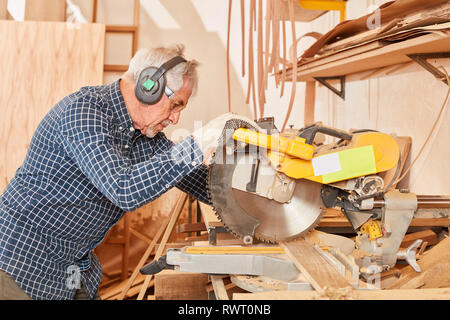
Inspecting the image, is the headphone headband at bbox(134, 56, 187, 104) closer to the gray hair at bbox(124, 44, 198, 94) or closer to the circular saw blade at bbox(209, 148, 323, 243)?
the gray hair at bbox(124, 44, 198, 94)

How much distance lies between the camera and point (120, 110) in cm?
148

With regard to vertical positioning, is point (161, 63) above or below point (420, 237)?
above

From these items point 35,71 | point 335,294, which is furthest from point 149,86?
point 35,71

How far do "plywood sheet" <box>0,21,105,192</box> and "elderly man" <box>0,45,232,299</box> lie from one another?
2006mm

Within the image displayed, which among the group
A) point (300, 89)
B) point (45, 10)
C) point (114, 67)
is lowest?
point (300, 89)

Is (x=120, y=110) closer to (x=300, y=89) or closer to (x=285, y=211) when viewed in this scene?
(x=285, y=211)

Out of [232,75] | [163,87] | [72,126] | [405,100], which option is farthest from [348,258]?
[232,75]

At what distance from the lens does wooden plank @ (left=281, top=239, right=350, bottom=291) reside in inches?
41.9

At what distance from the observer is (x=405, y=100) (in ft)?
6.89

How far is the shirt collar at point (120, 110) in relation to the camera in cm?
147

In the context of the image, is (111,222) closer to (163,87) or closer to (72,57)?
(163,87)

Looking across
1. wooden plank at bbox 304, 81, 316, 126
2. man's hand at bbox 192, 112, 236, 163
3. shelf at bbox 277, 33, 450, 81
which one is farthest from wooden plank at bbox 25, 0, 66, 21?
man's hand at bbox 192, 112, 236, 163

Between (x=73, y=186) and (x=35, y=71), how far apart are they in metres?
2.25

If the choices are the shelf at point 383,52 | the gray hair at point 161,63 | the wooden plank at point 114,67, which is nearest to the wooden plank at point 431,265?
the shelf at point 383,52
